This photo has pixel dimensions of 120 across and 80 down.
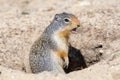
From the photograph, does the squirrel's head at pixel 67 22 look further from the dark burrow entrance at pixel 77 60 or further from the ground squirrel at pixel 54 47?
the dark burrow entrance at pixel 77 60

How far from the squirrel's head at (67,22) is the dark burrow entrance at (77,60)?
0.83m

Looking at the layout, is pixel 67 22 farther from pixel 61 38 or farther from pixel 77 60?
pixel 77 60

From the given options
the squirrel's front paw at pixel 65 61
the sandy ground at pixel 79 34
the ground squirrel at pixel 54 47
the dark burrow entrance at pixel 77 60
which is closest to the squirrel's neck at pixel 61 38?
the ground squirrel at pixel 54 47

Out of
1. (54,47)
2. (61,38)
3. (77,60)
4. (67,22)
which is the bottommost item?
(77,60)

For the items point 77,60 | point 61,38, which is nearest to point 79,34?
point 77,60

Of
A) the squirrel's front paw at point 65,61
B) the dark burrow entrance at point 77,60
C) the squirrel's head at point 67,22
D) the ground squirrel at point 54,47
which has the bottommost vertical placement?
the dark burrow entrance at point 77,60

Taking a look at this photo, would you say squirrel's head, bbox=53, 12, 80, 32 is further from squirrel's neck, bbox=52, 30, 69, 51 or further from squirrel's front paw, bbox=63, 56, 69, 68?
squirrel's front paw, bbox=63, 56, 69, 68

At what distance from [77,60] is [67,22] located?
3.64ft

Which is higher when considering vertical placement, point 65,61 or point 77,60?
point 65,61

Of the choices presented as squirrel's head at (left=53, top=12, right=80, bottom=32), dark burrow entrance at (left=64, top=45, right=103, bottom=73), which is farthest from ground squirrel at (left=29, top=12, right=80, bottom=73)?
dark burrow entrance at (left=64, top=45, right=103, bottom=73)

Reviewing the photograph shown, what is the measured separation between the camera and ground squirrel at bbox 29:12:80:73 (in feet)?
24.2

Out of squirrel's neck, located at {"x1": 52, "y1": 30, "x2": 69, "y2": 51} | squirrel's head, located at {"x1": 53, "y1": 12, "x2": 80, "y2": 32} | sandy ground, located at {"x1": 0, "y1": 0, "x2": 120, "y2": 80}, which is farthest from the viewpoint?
sandy ground, located at {"x1": 0, "y1": 0, "x2": 120, "y2": 80}

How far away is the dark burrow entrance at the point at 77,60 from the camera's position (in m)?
8.19

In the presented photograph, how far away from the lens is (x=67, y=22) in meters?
7.44
